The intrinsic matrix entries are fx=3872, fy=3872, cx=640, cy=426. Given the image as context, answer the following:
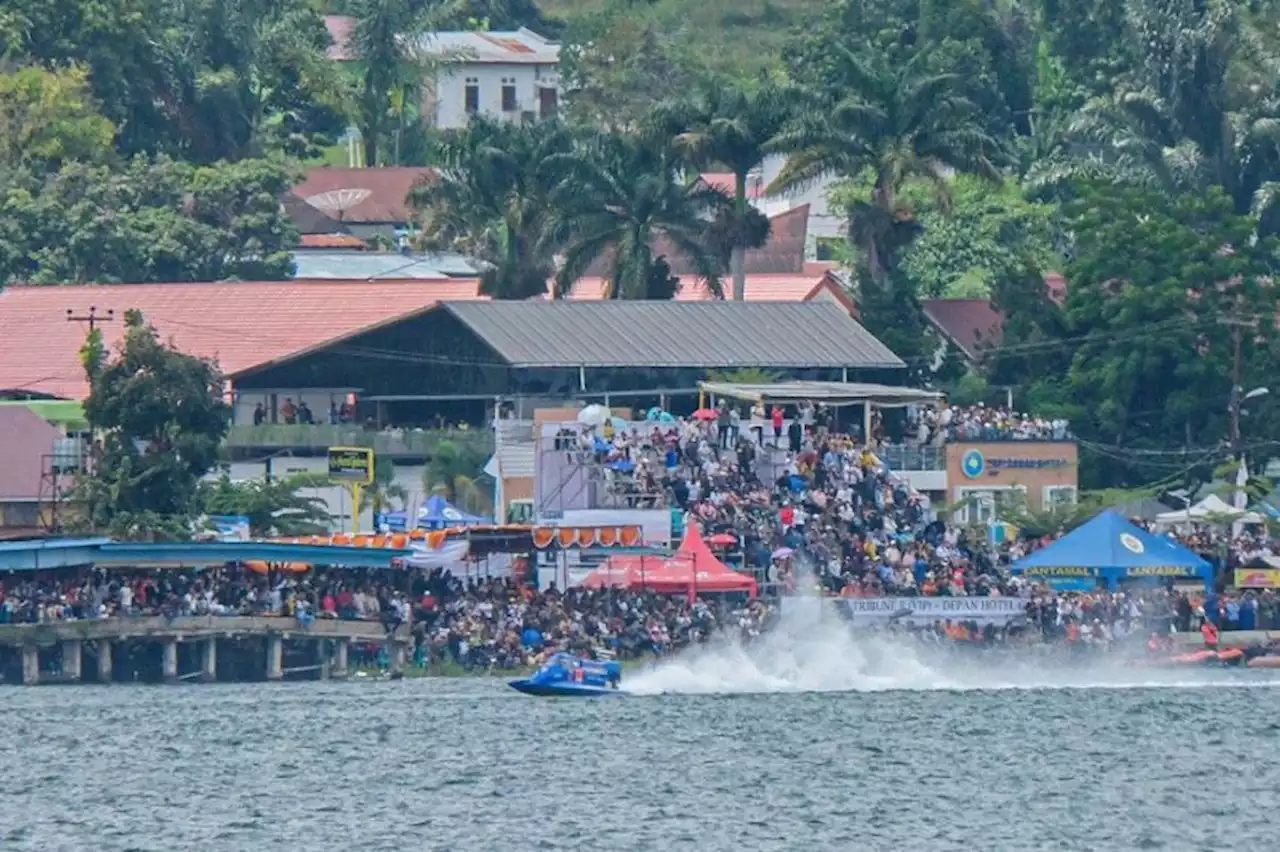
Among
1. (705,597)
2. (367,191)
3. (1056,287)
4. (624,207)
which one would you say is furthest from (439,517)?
(367,191)

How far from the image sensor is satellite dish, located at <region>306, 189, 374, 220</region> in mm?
158375

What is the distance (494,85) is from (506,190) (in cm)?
5865

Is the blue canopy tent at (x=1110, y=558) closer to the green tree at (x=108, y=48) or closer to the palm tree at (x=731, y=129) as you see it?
the palm tree at (x=731, y=129)

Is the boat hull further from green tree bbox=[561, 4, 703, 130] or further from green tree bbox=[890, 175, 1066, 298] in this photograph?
green tree bbox=[561, 4, 703, 130]

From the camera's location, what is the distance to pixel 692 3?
190 metres

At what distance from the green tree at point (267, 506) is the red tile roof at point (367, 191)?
5776 centimetres

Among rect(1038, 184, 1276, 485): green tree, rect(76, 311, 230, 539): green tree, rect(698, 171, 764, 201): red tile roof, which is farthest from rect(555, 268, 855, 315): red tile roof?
rect(76, 311, 230, 539): green tree

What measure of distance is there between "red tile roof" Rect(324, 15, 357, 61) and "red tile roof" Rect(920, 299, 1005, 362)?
4603 cm

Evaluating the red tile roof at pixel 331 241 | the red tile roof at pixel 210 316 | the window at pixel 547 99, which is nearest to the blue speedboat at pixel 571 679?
the red tile roof at pixel 210 316

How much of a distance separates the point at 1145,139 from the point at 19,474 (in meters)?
48.6

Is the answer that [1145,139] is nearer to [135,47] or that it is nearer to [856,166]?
[856,166]

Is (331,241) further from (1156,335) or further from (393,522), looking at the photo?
(393,522)

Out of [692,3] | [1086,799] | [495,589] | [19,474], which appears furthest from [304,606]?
[692,3]

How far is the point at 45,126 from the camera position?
14488 cm
